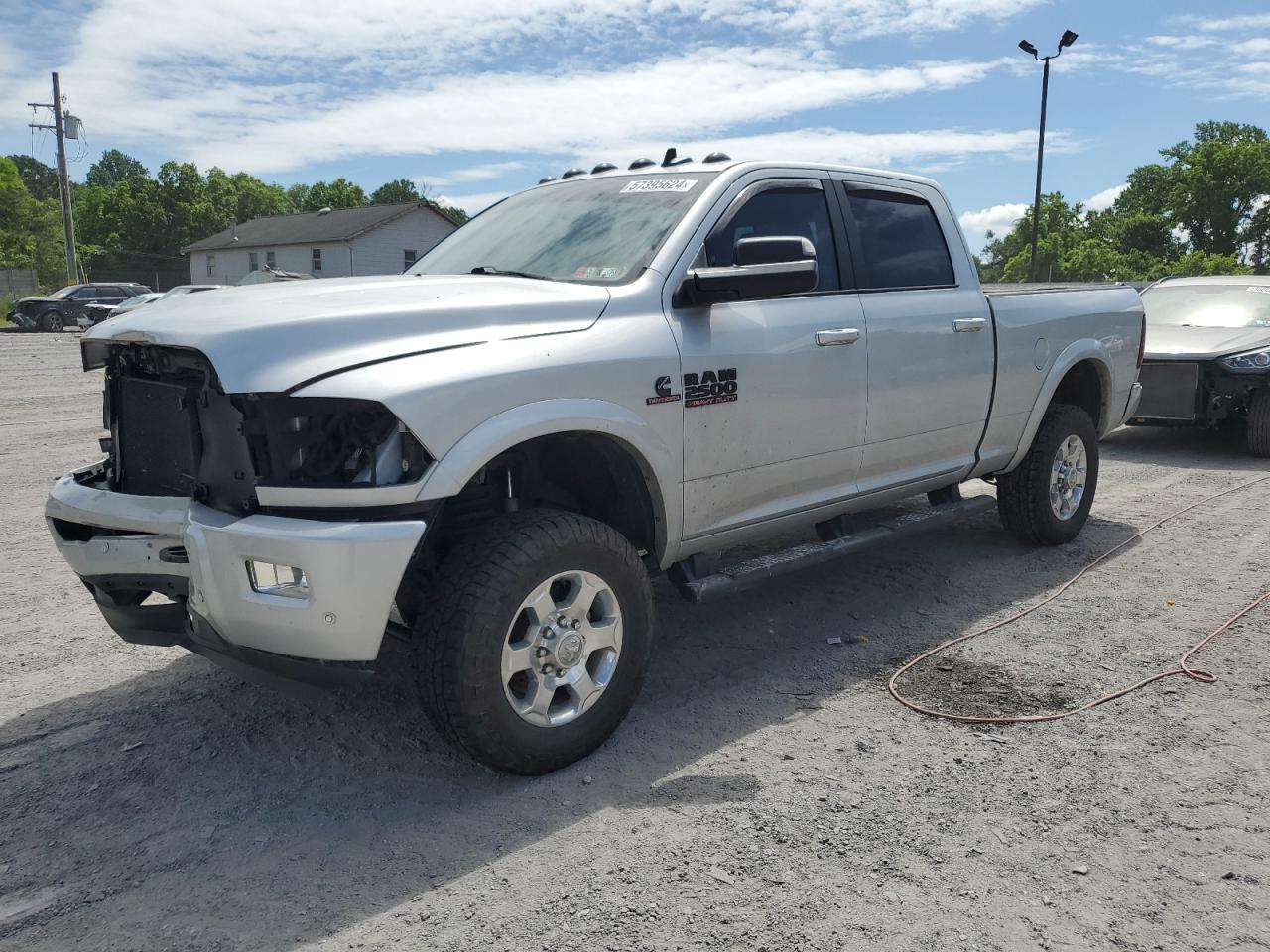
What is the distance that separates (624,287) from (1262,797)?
8.66 ft

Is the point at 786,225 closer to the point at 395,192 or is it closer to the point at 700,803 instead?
the point at 700,803

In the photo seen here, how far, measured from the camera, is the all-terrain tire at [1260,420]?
913 centimetres

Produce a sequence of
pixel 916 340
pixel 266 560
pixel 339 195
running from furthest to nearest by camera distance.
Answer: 1. pixel 339 195
2. pixel 916 340
3. pixel 266 560

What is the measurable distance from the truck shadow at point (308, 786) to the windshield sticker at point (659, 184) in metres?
1.97

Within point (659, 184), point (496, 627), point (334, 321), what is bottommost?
point (496, 627)

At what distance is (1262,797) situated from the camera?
3.24 m

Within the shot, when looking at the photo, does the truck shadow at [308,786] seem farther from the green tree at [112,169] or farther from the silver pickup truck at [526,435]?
the green tree at [112,169]

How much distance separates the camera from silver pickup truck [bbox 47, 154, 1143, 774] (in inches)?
117

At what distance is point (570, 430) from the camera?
133 inches

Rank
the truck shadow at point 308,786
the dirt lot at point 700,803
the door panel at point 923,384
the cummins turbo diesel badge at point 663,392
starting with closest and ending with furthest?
the dirt lot at point 700,803 < the truck shadow at point 308,786 < the cummins turbo diesel badge at point 663,392 < the door panel at point 923,384

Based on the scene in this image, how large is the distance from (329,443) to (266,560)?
14.8 inches

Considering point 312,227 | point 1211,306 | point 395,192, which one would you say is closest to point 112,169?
point 395,192

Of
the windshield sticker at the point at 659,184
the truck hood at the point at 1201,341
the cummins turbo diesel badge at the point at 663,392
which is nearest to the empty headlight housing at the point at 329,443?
the cummins turbo diesel badge at the point at 663,392

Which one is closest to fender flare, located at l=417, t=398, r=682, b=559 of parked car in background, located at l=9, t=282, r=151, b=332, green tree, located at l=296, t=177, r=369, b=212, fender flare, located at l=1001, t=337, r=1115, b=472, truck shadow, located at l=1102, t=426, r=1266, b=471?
fender flare, located at l=1001, t=337, r=1115, b=472
